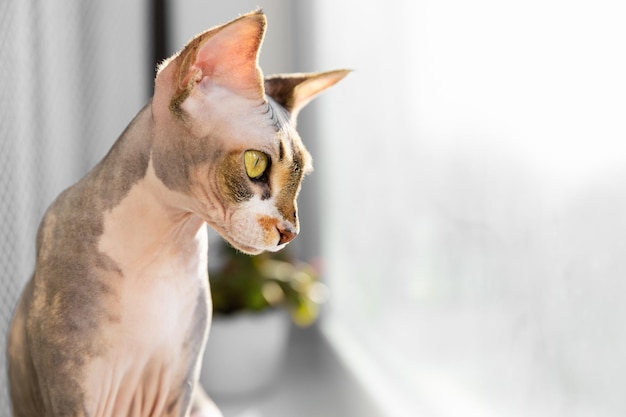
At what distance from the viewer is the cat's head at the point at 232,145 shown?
359mm

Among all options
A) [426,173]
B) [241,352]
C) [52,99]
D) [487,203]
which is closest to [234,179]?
[487,203]

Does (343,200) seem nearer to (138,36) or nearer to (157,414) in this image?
(138,36)

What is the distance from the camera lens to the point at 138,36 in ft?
4.10

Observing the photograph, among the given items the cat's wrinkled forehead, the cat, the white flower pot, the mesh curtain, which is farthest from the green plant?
the cat's wrinkled forehead

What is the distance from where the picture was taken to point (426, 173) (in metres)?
0.91

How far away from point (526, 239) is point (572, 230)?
0.26 feet

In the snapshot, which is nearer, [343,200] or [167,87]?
[167,87]

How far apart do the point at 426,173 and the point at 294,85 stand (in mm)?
516

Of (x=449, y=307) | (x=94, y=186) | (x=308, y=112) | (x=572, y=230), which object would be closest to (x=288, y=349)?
(x=308, y=112)

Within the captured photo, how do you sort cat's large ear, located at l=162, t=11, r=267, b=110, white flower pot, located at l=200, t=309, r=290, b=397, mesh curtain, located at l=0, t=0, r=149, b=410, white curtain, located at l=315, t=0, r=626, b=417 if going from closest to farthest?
cat's large ear, located at l=162, t=11, r=267, b=110 → white curtain, located at l=315, t=0, r=626, b=417 → mesh curtain, located at l=0, t=0, r=149, b=410 → white flower pot, located at l=200, t=309, r=290, b=397

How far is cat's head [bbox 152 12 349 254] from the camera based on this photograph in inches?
14.1

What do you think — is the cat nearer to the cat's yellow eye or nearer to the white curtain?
the cat's yellow eye

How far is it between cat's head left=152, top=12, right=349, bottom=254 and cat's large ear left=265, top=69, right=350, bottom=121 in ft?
0.15

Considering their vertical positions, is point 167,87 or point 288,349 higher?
point 167,87
